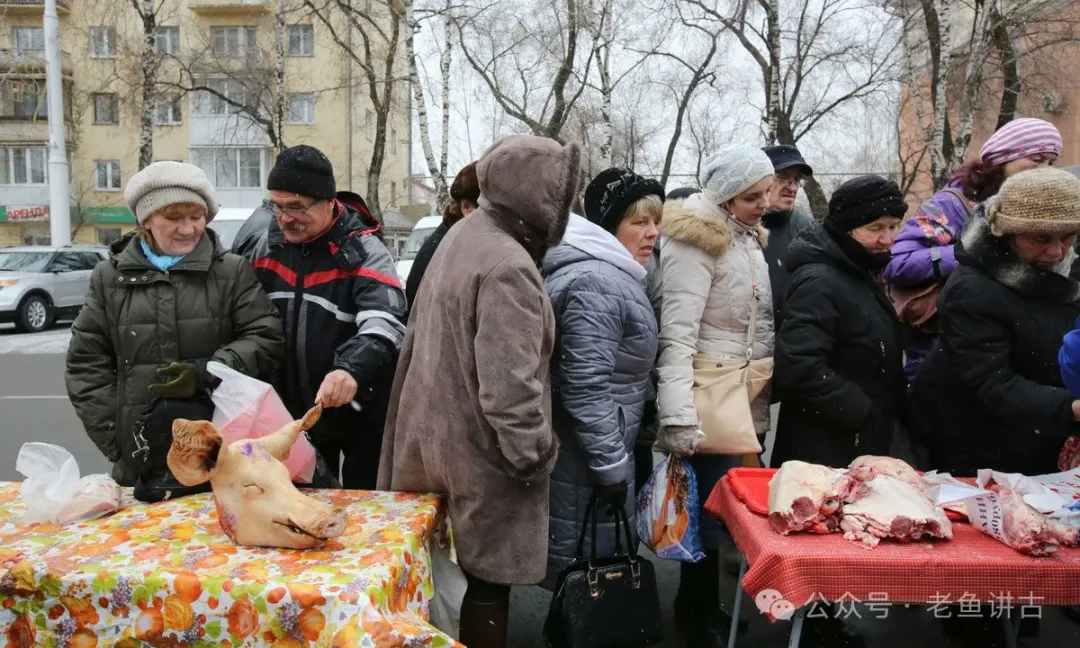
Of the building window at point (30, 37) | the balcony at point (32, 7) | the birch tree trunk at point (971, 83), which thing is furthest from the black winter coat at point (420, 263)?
the building window at point (30, 37)

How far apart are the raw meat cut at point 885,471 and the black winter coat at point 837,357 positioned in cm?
31

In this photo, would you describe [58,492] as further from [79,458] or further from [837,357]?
[79,458]

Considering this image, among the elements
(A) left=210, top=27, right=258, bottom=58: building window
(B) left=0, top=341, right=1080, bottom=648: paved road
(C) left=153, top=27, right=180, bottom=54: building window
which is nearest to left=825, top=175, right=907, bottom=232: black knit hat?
(B) left=0, top=341, right=1080, bottom=648: paved road

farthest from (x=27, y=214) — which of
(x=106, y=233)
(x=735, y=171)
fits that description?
(x=735, y=171)

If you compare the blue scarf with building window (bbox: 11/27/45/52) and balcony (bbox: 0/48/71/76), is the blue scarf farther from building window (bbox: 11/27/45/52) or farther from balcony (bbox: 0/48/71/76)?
building window (bbox: 11/27/45/52)

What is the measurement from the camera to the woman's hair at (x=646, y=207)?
9.62ft

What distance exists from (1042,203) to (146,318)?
114 inches

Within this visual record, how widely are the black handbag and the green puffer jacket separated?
1.24 metres

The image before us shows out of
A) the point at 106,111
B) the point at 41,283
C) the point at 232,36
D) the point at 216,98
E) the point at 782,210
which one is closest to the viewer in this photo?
the point at 782,210

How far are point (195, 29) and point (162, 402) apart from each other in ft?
100

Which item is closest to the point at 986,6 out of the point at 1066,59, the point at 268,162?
the point at 1066,59

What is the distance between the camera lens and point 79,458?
5.98 m

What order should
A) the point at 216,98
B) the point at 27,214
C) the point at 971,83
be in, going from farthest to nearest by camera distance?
the point at 27,214 < the point at 216,98 < the point at 971,83

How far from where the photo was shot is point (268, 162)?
30.7 meters
